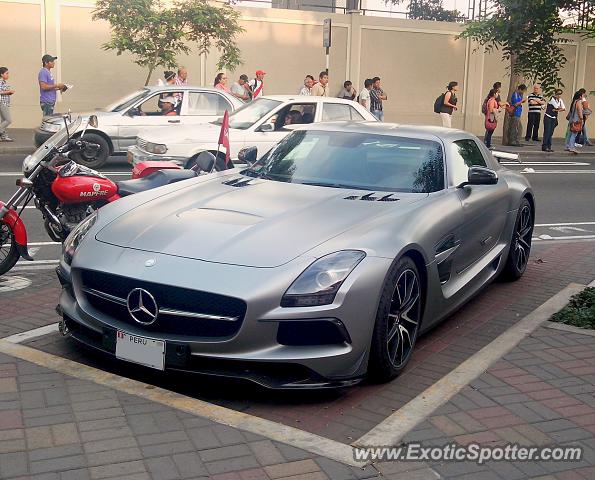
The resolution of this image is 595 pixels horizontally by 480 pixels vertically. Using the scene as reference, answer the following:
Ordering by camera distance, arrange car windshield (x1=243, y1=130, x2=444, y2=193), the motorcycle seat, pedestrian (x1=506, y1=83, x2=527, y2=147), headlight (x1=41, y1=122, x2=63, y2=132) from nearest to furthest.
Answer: car windshield (x1=243, y1=130, x2=444, y2=193), the motorcycle seat, headlight (x1=41, y1=122, x2=63, y2=132), pedestrian (x1=506, y1=83, x2=527, y2=147)

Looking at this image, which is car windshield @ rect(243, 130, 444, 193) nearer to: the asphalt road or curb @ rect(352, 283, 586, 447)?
curb @ rect(352, 283, 586, 447)

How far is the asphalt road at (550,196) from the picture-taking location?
9.44m

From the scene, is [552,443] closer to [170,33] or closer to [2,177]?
[2,177]

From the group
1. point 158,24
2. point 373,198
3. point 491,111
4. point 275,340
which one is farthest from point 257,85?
point 275,340

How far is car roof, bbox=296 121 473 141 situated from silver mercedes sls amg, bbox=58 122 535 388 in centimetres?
13

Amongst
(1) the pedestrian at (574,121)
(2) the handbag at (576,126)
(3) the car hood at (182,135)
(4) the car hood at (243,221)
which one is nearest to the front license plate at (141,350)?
(4) the car hood at (243,221)

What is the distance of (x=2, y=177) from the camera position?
44.9ft

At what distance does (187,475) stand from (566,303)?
402 centimetres

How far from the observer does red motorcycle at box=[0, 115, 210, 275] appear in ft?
22.1

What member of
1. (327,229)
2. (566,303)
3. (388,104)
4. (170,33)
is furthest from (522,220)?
(388,104)

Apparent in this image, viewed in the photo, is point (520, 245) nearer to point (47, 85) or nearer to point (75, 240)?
point (75, 240)

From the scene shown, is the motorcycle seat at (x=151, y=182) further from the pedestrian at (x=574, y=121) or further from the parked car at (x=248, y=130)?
the pedestrian at (x=574, y=121)

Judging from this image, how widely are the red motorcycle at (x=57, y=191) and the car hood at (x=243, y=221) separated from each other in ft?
4.65

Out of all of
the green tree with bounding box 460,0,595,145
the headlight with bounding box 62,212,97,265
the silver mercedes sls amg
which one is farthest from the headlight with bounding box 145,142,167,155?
the headlight with bounding box 62,212,97,265
